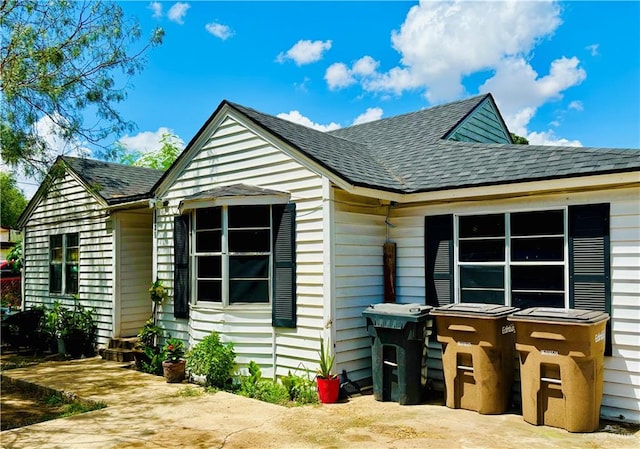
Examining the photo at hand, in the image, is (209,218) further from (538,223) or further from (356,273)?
(538,223)

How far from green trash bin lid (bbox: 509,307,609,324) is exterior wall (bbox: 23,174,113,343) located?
8692mm

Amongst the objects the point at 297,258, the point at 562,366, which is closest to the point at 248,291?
the point at 297,258

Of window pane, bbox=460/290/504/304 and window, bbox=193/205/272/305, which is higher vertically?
window, bbox=193/205/272/305

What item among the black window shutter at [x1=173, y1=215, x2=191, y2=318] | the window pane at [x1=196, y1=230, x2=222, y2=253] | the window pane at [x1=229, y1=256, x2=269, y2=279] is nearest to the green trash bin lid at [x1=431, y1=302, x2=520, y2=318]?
the window pane at [x1=229, y1=256, x2=269, y2=279]

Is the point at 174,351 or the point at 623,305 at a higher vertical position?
the point at 623,305

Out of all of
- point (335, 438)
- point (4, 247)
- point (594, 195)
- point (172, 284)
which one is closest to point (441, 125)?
point (594, 195)

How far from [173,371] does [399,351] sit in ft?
12.5

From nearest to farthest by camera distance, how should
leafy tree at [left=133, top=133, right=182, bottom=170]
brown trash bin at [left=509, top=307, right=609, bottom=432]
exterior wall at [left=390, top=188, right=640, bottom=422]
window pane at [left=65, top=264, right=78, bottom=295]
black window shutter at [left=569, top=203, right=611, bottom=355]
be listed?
brown trash bin at [left=509, top=307, right=609, bottom=432] < exterior wall at [left=390, top=188, right=640, bottom=422] < black window shutter at [left=569, top=203, right=611, bottom=355] < window pane at [left=65, top=264, right=78, bottom=295] < leafy tree at [left=133, top=133, right=182, bottom=170]

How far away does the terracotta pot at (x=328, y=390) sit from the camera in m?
6.20

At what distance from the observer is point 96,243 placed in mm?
10883

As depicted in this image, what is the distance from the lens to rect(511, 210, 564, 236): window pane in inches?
238

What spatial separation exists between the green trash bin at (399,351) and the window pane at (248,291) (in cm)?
174

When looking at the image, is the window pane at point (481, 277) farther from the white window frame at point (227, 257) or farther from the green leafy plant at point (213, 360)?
the green leafy plant at point (213, 360)

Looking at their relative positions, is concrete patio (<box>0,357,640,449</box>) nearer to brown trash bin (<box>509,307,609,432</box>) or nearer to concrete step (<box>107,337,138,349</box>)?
brown trash bin (<box>509,307,609,432</box>)
